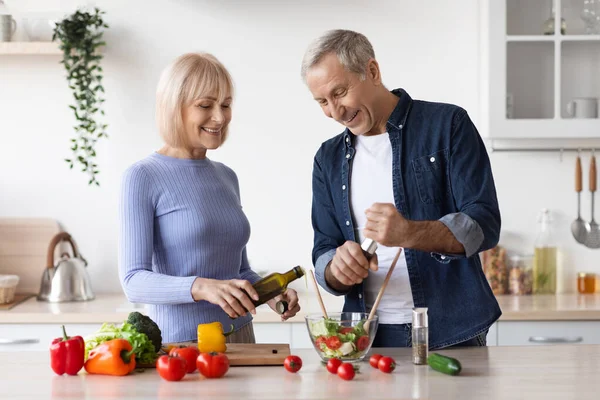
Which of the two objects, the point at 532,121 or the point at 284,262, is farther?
the point at 284,262

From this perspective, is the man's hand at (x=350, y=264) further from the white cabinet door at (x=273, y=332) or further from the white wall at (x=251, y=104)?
the white wall at (x=251, y=104)

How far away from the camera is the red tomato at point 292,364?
1838 millimetres

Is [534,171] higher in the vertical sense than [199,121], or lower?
lower

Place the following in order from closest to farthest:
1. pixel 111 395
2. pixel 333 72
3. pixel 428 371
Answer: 1. pixel 111 395
2. pixel 428 371
3. pixel 333 72

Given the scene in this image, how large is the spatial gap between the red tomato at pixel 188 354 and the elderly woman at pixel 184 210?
0.68 ft

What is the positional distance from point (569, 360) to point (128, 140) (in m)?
2.33

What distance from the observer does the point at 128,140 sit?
145 inches

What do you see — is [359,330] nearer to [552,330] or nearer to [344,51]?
[344,51]

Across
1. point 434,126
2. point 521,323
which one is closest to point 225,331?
point 434,126

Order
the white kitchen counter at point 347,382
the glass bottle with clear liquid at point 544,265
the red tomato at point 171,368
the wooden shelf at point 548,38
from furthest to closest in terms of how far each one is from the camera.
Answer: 1. the glass bottle with clear liquid at point 544,265
2. the wooden shelf at point 548,38
3. the red tomato at point 171,368
4. the white kitchen counter at point 347,382

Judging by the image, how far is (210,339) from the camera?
1.98 metres

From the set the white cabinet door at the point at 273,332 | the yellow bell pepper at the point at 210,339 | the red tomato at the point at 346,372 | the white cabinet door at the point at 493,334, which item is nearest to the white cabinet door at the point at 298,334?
the white cabinet door at the point at 273,332

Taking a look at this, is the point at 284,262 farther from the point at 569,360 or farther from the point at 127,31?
the point at 569,360

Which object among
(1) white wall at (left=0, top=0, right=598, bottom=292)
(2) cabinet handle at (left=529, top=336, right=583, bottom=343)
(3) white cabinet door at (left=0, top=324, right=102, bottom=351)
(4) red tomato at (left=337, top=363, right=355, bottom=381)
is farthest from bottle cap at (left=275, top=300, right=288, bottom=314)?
(1) white wall at (left=0, top=0, right=598, bottom=292)
